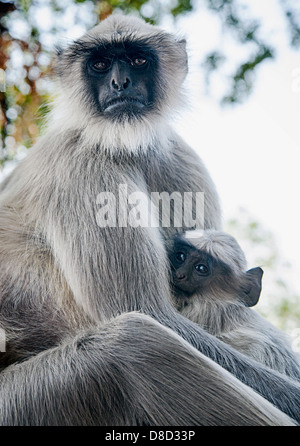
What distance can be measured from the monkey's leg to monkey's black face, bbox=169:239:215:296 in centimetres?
87

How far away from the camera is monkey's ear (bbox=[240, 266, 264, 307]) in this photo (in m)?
3.91

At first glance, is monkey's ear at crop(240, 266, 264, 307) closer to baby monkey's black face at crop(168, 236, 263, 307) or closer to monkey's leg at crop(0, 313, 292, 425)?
baby monkey's black face at crop(168, 236, 263, 307)

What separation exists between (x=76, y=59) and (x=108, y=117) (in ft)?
2.08

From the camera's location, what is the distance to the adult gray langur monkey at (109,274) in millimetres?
2713

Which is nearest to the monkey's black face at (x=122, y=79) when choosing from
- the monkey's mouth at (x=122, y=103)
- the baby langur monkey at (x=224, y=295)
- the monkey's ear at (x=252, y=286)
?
A: the monkey's mouth at (x=122, y=103)

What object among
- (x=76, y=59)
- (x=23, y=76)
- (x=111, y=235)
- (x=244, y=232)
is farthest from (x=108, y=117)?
(x=244, y=232)

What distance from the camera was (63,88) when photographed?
4.45 m

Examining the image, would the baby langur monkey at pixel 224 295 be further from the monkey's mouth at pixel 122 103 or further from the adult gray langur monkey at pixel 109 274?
the monkey's mouth at pixel 122 103

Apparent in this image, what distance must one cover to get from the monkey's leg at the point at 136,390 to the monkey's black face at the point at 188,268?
87 cm

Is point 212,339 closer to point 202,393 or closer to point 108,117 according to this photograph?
point 202,393

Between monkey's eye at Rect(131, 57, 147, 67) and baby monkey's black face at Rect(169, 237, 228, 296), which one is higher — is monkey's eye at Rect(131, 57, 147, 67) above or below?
above

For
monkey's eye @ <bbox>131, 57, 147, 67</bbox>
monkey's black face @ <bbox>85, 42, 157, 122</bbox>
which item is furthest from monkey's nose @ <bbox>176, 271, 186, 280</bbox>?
monkey's eye @ <bbox>131, 57, 147, 67</bbox>

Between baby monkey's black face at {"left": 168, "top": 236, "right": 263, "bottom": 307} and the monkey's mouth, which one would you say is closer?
baby monkey's black face at {"left": 168, "top": 236, "right": 263, "bottom": 307}

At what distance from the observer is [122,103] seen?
387 cm
